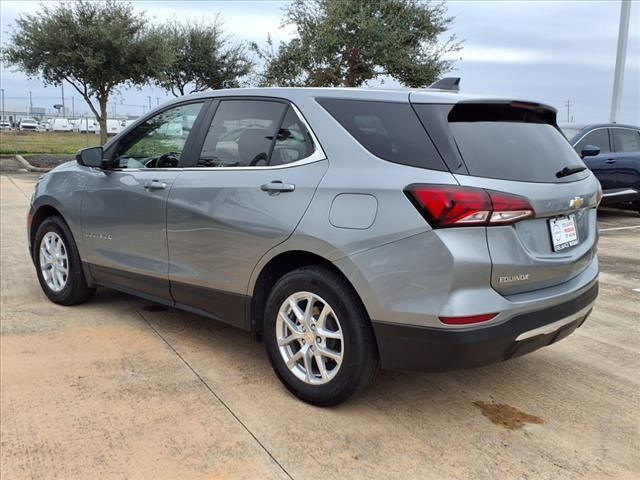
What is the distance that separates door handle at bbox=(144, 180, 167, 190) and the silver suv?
0.04 ft

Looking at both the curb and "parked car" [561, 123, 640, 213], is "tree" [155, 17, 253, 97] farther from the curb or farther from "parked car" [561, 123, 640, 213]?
"parked car" [561, 123, 640, 213]

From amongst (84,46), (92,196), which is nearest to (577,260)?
(92,196)

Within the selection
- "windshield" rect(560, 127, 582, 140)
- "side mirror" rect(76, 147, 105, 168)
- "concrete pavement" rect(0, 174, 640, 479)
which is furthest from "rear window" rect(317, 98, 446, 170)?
"windshield" rect(560, 127, 582, 140)

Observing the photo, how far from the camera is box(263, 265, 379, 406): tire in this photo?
9.62 ft

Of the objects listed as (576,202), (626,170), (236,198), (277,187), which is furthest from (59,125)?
(576,202)

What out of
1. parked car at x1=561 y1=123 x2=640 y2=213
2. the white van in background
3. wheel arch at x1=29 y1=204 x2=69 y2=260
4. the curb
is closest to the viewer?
wheel arch at x1=29 y1=204 x2=69 y2=260

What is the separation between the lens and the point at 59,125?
6831 centimetres

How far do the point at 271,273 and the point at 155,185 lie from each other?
3.80 ft

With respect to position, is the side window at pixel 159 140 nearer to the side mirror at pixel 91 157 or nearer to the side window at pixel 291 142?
the side mirror at pixel 91 157

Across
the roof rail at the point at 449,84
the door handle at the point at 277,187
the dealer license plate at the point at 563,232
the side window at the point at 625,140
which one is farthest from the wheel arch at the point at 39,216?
the side window at the point at 625,140

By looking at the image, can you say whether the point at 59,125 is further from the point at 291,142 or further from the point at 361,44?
the point at 291,142

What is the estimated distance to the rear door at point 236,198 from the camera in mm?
3215

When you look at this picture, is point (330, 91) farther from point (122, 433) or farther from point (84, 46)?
point (84, 46)

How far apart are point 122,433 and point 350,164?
5.76 feet
